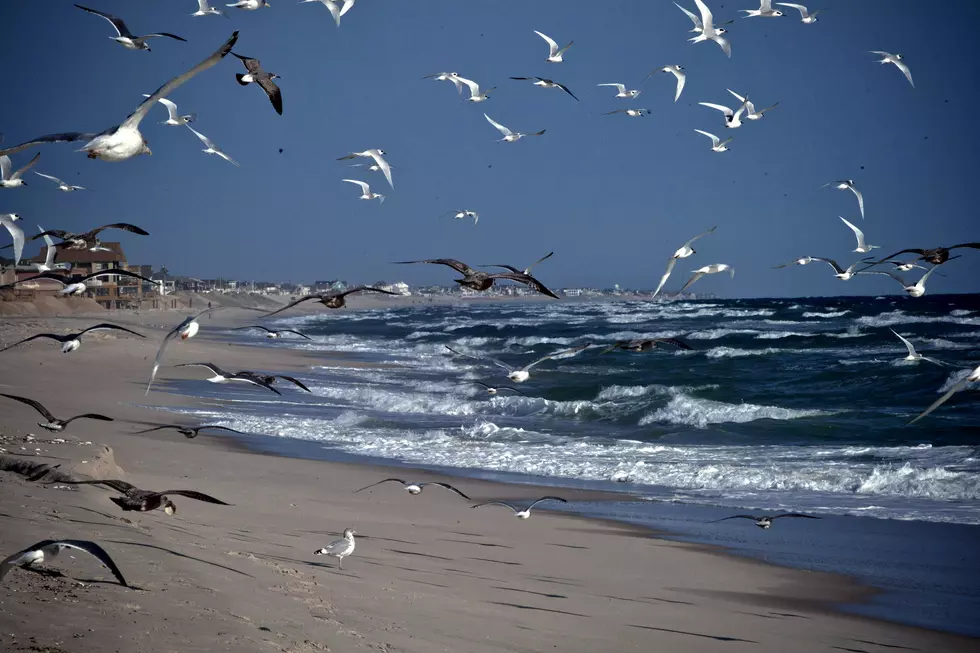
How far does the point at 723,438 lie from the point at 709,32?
27.7 feet

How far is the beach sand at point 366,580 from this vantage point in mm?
5559

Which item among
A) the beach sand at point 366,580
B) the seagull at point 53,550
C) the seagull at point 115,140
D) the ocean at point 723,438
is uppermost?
the seagull at point 115,140

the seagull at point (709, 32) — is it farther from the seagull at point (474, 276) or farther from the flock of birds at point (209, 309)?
the seagull at point (474, 276)

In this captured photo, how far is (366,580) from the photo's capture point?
782 cm

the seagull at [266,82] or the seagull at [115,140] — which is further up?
the seagull at [266,82]

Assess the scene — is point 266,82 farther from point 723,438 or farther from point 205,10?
point 723,438

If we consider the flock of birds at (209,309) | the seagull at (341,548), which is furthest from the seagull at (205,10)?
the seagull at (341,548)

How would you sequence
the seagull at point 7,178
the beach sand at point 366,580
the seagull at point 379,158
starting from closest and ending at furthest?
the beach sand at point 366,580 → the seagull at point 7,178 → the seagull at point 379,158

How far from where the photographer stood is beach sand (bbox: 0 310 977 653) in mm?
5559

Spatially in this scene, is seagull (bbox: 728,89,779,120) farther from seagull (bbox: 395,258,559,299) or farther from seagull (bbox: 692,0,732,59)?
seagull (bbox: 395,258,559,299)

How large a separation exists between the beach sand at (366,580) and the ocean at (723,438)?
108cm

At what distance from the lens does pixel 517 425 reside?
21.3 meters

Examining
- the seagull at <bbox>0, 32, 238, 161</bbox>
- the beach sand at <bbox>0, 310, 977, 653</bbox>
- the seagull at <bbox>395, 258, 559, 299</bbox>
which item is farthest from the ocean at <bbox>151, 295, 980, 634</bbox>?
the seagull at <bbox>0, 32, 238, 161</bbox>

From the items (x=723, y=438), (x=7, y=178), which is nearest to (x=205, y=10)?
(x=7, y=178)
